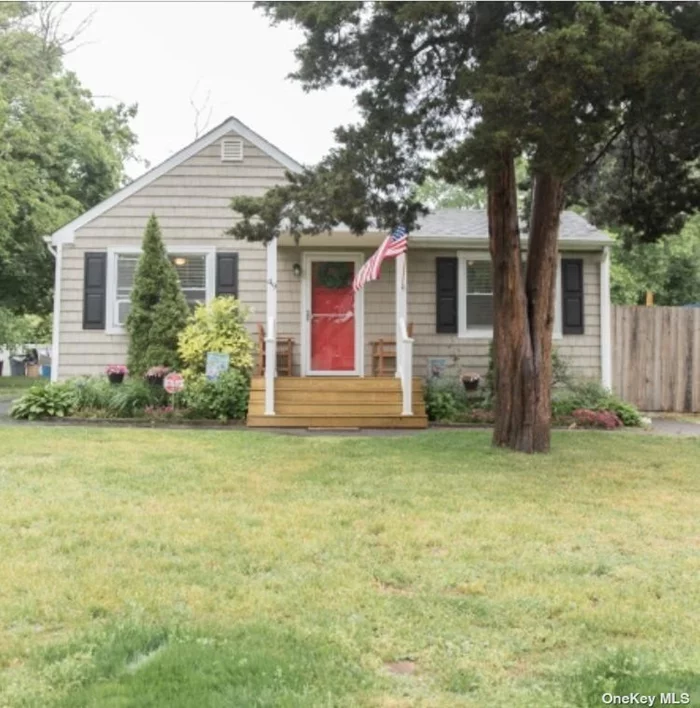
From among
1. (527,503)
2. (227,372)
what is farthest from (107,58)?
(527,503)

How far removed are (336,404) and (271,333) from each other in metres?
1.45

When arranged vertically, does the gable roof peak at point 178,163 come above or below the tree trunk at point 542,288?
above

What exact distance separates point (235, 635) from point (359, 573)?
3.03ft

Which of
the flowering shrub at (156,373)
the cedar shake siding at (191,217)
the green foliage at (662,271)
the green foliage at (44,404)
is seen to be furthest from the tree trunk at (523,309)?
the green foliage at (662,271)

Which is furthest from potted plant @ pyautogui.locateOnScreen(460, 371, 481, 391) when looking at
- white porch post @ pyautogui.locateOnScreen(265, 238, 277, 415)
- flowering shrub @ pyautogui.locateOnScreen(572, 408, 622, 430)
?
white porch post @ pyautogui.locateOnScreen(265, 238, 277, 415)

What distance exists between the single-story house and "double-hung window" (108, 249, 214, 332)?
2 centimetres

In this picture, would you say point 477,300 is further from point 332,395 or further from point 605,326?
point 332,395

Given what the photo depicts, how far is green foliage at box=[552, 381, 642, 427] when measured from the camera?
1005 cm

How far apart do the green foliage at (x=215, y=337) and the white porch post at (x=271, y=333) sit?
0.46m

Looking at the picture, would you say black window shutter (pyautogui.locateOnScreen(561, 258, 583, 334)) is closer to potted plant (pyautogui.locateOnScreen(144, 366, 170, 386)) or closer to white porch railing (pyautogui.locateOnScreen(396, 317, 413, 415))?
white porch railing (pyautogui.locateOnScreen(396, 317, 413, 415))

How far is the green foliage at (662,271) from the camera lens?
68.4ft

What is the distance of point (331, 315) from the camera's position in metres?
11.6

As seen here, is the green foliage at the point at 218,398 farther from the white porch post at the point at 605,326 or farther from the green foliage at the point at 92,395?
the white porch post at the point at 605,326

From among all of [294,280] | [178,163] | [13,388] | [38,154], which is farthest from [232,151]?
[13,388]
